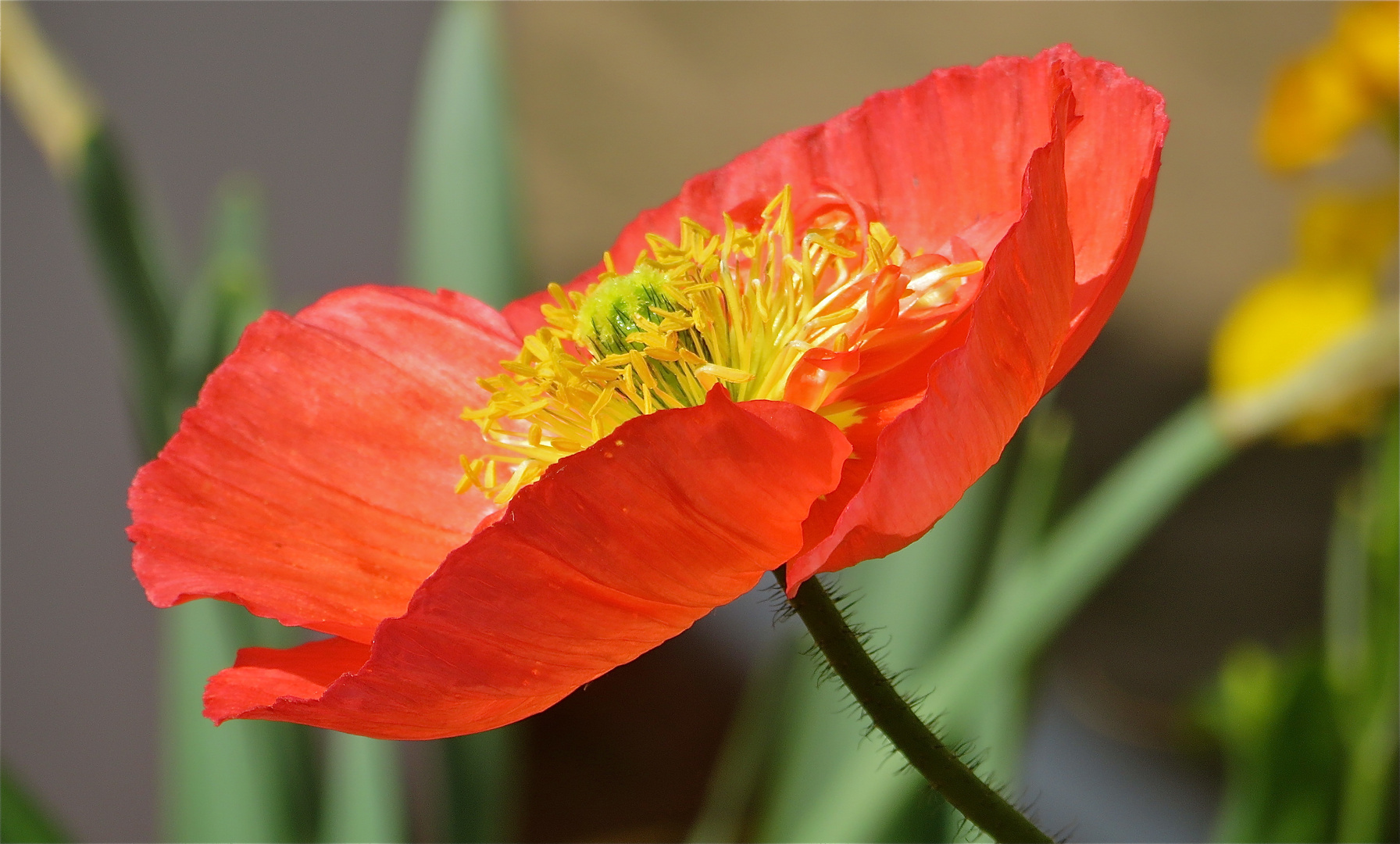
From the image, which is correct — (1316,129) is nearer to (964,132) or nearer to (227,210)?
(964,132)

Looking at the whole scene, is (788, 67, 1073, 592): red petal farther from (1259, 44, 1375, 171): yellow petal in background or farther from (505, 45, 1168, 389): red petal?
(1259, 44, 1375, 171): yellow petal in background

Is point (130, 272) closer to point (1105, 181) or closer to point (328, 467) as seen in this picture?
point (328, 467)

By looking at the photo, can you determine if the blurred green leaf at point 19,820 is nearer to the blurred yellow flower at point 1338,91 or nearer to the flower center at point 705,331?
the flower center at point 705,331

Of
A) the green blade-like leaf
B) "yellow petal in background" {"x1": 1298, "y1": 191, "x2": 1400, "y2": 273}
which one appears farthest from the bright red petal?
"yellow petal in background" {"x1": 1298, "y1": 191, "x2": 1400, "y2": 273}

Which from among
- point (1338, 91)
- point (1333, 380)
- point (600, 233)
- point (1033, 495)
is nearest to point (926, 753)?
point (1033, 495)

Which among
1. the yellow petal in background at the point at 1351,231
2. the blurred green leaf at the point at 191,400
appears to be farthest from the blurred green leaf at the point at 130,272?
the yellow petal in background at the point at 1351,231

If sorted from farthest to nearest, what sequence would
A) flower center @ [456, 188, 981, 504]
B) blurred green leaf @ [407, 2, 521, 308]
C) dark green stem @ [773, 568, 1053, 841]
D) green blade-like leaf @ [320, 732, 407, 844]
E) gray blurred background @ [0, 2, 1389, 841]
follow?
gray blurred background @ [0, 2, 1389, 841], blurred green leaf @ [407, 2, 521, 308], green blade-like leaf @ [320, 732, 407, 844], flower center @ [456, 188, 981, 504], dark green stem @ [773, 568, 1053, 841]

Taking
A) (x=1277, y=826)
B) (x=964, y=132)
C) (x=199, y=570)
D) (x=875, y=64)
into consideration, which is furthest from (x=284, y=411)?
(x=875, y=64)
